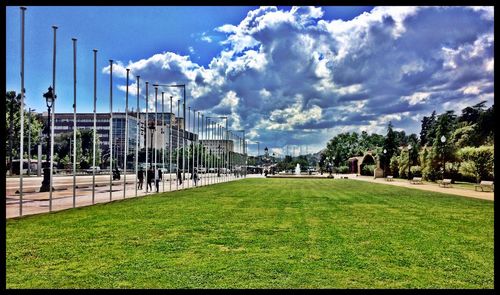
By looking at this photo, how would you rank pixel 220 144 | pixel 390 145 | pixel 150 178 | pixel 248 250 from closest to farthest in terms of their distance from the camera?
1. pixel 248 250
2. pixel 150 178
3. pixel 390 145
4. pixel 220 144

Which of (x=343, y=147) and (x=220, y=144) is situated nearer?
(x=220, y=144)

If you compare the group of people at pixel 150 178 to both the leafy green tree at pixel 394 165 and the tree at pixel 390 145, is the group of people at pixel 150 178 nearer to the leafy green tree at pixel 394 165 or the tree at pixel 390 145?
the leafy green tree at pixel 394 165

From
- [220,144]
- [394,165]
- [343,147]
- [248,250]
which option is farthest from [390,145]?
[248,250]

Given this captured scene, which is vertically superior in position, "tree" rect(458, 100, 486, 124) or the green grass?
"tree" rect(458, 100, 486, 124)

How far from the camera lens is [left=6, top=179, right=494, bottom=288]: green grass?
291 inches

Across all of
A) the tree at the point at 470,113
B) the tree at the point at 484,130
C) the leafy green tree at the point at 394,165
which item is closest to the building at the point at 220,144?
the leafy green tree at the point at 394,165

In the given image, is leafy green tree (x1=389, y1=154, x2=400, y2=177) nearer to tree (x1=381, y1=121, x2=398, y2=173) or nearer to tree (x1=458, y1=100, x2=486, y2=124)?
tree (x1=381, y1=121, x2=398, y2=173)

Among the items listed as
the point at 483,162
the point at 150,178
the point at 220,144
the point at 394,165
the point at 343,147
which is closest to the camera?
the point at 150,178

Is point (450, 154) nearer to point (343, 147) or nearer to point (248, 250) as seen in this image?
point (248, 250)

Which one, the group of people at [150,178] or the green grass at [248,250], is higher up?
the group of people at [150,178]

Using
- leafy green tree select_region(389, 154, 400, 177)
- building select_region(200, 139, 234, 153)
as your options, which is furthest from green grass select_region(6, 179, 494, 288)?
leafy green tree select_region(389, 154, 400, 177)

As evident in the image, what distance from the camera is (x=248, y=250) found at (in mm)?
9734

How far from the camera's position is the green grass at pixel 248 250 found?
7.39 m

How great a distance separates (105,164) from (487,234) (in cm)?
12981
